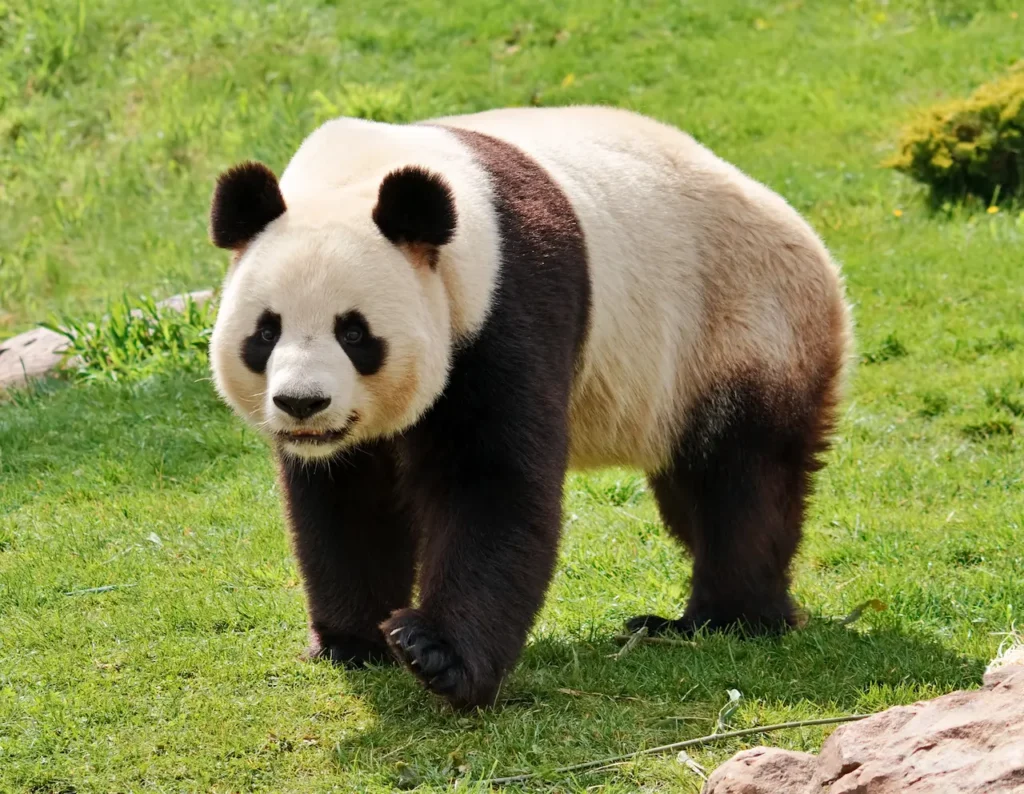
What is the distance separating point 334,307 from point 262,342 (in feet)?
0.80

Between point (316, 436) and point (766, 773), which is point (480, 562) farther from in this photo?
point (766, 773)

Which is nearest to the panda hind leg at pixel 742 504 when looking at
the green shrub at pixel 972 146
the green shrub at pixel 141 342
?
the green shrub at pixel 141 342

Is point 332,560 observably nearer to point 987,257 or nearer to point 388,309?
point 388,309

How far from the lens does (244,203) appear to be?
384 centimetres

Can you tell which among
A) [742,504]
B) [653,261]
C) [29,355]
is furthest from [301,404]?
[29,355]

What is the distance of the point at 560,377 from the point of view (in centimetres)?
409

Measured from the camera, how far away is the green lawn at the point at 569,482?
391 cm

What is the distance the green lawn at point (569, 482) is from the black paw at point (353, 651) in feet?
0.34

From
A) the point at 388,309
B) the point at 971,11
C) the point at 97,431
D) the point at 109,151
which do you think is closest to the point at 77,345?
the point at 97,431

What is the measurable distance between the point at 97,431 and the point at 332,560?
298cm

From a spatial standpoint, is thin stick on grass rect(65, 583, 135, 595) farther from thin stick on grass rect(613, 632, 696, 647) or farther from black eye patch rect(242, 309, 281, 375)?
thin stick on grass rect(613, 632, 696, 647)

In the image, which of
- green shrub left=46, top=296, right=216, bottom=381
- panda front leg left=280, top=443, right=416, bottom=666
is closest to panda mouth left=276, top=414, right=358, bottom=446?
panda front leg left=280, top=443, right=416, bottom=666

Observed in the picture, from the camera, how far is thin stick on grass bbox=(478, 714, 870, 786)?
3.51 meters

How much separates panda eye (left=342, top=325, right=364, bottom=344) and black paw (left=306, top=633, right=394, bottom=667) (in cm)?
115
